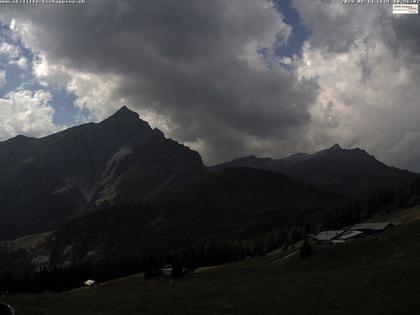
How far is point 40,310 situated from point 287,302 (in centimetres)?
2468

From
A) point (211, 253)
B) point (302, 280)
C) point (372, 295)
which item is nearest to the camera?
point (372, 295)

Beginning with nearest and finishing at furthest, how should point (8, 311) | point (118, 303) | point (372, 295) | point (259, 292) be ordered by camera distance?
point (8, 311) < point (372, 295) < point (118, 303) < point (259, 292)

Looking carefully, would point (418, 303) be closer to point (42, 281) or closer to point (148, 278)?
point (148, 278)

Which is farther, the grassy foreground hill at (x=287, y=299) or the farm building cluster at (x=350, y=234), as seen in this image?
the farm building cluster at (x=350, y=234)

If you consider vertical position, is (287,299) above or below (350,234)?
below

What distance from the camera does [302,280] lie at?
61.9m

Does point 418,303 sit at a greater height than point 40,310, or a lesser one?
lesser

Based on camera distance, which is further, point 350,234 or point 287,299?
point 350,234

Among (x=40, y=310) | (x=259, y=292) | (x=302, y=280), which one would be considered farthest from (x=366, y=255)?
(x=40, y=310)

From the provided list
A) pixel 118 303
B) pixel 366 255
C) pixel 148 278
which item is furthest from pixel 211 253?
pixel 118 303

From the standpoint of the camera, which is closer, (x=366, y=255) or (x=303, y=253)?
(x=366, y=255)

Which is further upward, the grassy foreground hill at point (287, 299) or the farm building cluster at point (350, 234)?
the farm building cluster at point (350, 234)

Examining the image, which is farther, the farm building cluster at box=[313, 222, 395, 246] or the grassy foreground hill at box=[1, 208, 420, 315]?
the farm building cluster at box=[313, 222, 395, 246]

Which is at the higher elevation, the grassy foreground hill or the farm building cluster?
the farm building cluster
